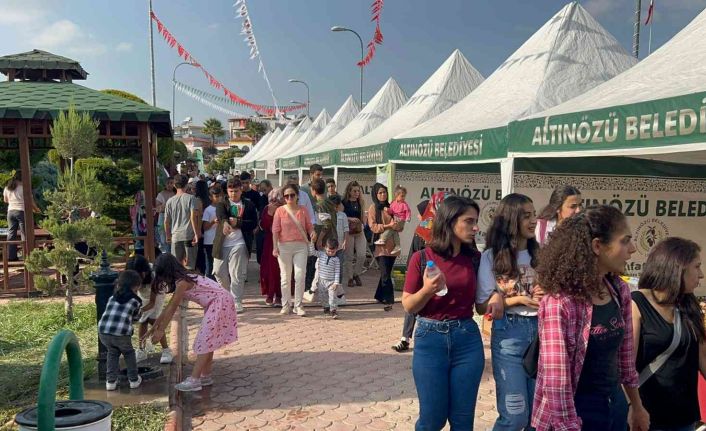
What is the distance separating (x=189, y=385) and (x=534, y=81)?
5.38 m

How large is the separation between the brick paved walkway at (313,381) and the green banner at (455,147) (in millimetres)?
2202

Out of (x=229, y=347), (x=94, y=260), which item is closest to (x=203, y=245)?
(x=94, y=260)

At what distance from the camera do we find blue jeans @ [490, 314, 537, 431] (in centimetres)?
298

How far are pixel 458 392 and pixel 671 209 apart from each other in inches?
203

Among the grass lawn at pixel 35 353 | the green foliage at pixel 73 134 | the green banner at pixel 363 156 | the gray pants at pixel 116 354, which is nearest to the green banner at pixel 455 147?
the green banner at pixel 363 156

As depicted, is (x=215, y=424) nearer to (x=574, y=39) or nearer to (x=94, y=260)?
(x=94, y=260)

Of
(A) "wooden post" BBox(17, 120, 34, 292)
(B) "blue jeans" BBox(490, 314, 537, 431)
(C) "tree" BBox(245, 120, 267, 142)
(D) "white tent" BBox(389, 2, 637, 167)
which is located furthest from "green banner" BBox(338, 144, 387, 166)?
(C) "tree" BBox(245, 120, 267, 142)

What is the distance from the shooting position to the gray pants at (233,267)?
723 centimetres

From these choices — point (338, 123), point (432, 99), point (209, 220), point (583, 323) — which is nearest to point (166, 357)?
point (209, 220)

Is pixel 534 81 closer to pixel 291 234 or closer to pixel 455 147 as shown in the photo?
pixel 455 147

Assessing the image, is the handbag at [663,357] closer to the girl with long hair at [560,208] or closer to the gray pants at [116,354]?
the girl with long hair at [560,208]

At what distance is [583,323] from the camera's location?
2293mm

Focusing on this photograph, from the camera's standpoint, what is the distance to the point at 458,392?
2.95 metres

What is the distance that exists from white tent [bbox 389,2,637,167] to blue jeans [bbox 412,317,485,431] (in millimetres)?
3709
